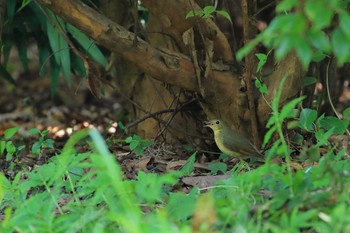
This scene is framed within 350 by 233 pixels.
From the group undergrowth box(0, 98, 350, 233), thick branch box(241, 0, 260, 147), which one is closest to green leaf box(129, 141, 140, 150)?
thick branch box(241, 0, 260, 147)

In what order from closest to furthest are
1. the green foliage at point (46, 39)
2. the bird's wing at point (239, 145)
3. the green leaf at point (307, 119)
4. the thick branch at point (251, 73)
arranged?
1. the green leaf at point (307, 119)
2. the thick branch at point (251, 73)
3. the bird's wing at point (239, 145)
4. the green foliage at point (46, 39)

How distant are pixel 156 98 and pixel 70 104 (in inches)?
131

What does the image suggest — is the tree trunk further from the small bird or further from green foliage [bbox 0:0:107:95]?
green foliage [bbox 0:0:107:95]

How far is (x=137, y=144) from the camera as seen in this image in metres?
4.70

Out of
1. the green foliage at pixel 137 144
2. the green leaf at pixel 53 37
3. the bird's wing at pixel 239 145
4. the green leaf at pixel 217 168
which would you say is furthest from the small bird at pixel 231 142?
the green leaf at pixel 53 37

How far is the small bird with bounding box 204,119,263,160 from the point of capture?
455cm

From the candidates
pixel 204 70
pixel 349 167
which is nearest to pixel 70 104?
pixel 204 70

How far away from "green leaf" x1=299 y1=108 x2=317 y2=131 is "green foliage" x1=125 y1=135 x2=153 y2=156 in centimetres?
99

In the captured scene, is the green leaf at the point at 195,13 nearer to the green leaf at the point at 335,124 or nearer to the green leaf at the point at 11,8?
the green leaf at the point at 335,124

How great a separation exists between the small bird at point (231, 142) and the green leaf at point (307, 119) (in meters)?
0.42

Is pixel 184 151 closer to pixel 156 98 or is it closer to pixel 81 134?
pixel 156 98

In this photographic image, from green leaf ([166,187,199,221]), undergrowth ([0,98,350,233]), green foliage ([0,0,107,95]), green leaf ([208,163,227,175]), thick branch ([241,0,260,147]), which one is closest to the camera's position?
undergrowth ([0,98,350,233])

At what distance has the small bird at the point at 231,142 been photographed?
455 centimetres

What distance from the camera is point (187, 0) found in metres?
4.45
